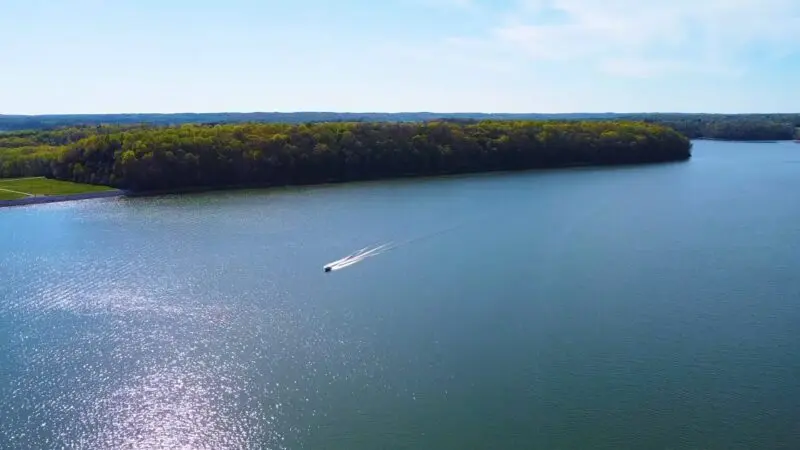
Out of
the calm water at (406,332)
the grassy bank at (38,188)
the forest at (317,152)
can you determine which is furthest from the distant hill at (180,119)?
the calm water at (406,332)

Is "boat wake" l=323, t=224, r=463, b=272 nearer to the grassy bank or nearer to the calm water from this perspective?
the calm water

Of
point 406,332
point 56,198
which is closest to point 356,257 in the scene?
point 406,332

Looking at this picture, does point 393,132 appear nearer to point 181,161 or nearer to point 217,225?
point 181,161

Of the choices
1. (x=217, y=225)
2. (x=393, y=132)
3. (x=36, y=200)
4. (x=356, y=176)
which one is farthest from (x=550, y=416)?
(x=393, y=132)

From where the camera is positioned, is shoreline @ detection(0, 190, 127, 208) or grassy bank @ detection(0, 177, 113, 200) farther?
grassy bank @ detection(0, 177, 113, 200)

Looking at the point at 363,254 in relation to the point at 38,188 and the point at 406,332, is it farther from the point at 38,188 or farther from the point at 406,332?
the point at 38,188

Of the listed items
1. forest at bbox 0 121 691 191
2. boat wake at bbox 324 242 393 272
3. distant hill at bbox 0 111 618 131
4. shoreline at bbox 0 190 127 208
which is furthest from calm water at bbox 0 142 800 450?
distant hill at bbox 0 111 618 131
